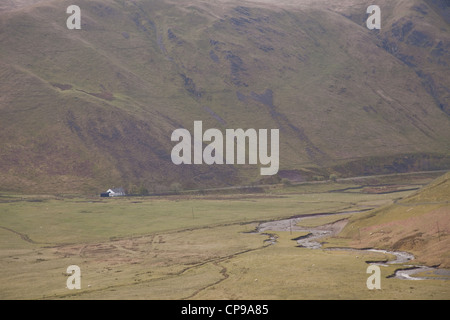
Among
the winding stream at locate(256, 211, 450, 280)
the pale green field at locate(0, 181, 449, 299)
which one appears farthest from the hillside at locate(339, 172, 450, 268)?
the pale green field at locate(0, 181, 449, 299)

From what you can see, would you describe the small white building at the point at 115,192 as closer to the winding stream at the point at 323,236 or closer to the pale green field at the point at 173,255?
the pale green field at the point at 173,255

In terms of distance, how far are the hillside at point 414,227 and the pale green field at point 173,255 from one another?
6856 mm

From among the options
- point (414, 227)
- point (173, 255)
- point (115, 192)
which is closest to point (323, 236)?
point (414, 227)

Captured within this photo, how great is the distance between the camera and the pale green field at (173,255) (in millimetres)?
62656

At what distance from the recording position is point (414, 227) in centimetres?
8806

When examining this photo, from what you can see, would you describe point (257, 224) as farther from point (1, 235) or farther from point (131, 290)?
point (131, 290)

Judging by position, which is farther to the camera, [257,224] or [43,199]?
[43,199]

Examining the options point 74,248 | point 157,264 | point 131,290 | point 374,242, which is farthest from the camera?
point 74,248

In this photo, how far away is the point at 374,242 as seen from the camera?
92.3m

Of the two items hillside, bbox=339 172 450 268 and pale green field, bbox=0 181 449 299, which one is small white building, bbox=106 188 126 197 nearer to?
pale green field, bbox=0 181 449 299

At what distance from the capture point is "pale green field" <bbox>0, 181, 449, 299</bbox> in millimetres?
62656

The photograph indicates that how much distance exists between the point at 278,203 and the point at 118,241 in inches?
2804

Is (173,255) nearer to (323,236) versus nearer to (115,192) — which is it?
(323,236)
